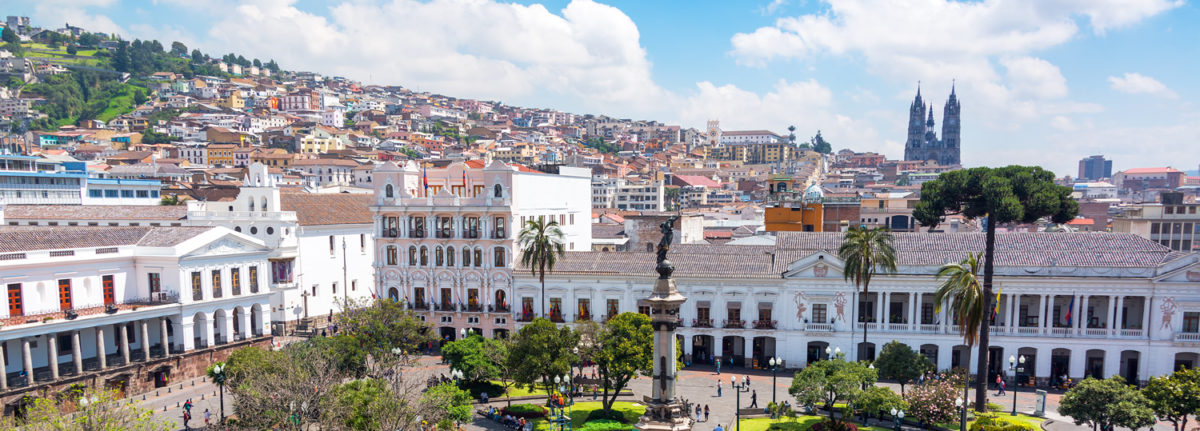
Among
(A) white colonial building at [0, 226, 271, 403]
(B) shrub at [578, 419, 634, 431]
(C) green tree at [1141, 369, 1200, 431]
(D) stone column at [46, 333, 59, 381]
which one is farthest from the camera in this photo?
(A) white colonial building at [0, 226, 271, 403]

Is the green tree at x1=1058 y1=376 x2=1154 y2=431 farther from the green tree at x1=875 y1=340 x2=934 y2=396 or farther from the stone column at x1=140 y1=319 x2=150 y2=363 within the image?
the stone column at x1=140 y1=319 x2=150 y2=363

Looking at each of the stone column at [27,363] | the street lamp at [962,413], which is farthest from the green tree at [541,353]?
the stone column at [27,363]

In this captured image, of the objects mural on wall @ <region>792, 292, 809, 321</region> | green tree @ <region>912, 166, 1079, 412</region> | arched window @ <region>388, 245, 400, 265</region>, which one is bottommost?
mural on wall @ <region>792, 292, 809, 321</region>

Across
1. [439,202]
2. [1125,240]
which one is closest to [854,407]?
[1125,240]

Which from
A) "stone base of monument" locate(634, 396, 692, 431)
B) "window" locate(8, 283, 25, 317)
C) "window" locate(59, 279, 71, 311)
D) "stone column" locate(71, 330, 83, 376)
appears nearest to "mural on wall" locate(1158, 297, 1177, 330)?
"stone base of monument" locate(634, 396, 692, 431)

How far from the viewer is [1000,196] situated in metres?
64.2

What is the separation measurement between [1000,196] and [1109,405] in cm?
3917

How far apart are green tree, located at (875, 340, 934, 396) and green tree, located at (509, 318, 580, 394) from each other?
55.7 feet

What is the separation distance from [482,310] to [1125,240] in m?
43.3

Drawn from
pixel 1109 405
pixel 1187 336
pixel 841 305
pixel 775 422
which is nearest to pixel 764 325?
pixel 841 305

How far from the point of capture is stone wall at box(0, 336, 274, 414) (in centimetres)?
3688

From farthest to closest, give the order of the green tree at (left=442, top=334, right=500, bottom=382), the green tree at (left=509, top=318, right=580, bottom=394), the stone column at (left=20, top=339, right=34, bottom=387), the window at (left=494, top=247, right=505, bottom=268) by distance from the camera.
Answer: the window at (left=494, top=247, right=505, bottom=268) < the green tree at (left=442, top=334, right=500, bottom=382) < the stone column at (left=20, top=339, right=34, bottom=387) < the green tree at (left=509, top=318, right=580, bottom=394)

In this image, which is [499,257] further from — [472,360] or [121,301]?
[121,301]

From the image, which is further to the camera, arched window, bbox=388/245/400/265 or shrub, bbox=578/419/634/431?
arched window, bbox=388/245/400/265
